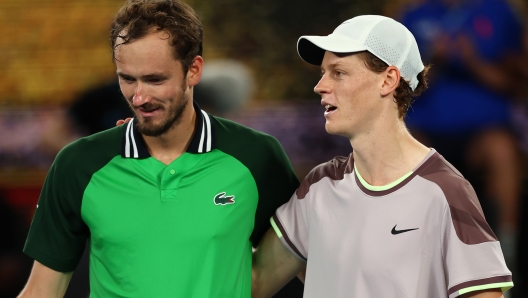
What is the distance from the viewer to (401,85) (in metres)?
2.84

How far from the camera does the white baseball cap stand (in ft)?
9.08

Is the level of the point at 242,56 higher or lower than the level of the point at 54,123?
higher

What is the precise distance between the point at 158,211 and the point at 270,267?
1.76 feet

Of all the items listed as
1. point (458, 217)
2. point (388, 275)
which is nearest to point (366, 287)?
point (388, 275)

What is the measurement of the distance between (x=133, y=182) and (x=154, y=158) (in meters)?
0.12

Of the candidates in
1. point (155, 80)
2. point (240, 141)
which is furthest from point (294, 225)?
point (155, 80)

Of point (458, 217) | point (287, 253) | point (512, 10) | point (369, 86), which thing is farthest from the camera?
point (512, 10)

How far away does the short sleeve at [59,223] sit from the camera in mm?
2891

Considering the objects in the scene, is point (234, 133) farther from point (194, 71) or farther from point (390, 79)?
point (390, 79)

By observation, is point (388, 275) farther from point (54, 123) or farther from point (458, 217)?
point (54, 123)

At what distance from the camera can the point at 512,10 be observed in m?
5.89

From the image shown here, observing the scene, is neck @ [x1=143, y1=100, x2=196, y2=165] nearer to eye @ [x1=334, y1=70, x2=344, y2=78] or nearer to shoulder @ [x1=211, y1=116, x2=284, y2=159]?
shoulder @ [x1=211, y1=116, x2=284, y2=159]

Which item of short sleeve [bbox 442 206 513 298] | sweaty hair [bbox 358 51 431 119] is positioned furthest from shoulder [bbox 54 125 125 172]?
short sleeve [bbox 442 206 513 298]

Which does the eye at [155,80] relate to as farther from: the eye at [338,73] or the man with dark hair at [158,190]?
the eye at [338,73]
